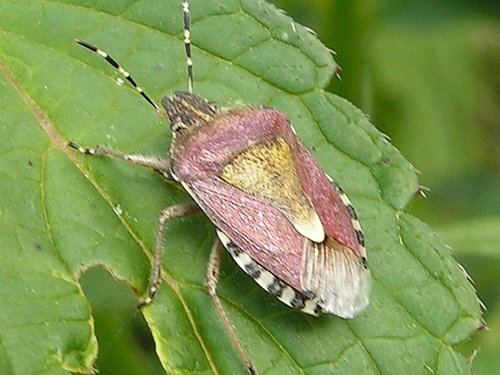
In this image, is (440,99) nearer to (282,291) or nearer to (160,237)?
(282,291)

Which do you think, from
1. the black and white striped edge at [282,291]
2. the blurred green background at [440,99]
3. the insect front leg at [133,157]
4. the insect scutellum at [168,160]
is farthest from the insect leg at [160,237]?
the blurred green background at [440,99]

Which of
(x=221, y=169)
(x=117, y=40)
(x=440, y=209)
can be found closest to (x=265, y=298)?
(x=221, y=169)

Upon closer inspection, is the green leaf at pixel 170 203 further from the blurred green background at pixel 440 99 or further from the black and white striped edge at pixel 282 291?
the blurred green background at pixel 440 99

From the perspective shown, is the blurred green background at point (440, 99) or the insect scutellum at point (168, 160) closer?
the insect scutellum at point (168, 160)

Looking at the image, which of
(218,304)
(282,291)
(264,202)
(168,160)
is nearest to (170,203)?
(168,160)

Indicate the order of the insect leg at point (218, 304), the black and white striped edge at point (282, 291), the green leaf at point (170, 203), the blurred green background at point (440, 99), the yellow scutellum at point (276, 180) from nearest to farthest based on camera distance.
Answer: the green leaf at point (170, 203) → the insect leg at point (218, 304) → the black and white striped edge at point (282, 291) → the yellow scutellum at point (276, 180) → the blurred green background at point (440, 99)

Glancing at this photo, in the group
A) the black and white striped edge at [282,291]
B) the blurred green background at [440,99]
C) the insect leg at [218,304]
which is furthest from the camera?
the blurred green background at [440,99]

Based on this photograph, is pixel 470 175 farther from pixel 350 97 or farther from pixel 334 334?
pixel 334 334
